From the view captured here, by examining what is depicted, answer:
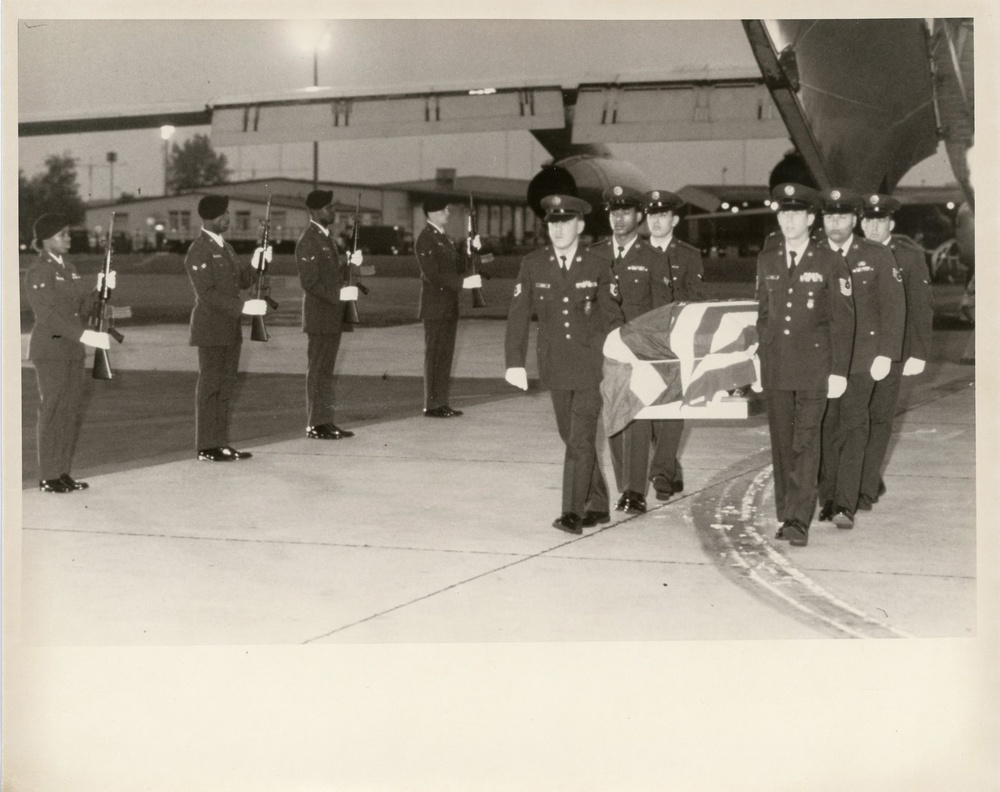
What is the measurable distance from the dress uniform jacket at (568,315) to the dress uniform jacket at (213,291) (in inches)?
116

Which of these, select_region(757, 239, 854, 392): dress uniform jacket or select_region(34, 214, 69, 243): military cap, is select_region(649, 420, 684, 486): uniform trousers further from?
select_region(34, 214, 69, 243): military cap

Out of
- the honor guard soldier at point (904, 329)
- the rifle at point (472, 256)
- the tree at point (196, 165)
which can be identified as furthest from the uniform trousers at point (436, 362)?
the tree at point (196, 165)

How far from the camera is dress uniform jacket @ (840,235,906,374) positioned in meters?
6.98

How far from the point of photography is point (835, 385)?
6.58m

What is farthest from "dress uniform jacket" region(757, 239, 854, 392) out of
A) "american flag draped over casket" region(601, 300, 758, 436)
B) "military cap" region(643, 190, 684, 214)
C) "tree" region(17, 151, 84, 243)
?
"tree" region(17, 151, 84, 243)

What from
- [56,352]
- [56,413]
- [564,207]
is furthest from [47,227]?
[564,207]

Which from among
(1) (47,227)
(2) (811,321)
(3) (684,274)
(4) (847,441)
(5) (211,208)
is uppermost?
(5) (211,208)

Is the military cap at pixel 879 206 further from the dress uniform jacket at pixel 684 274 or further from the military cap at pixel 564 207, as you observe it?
the military cap at pixel 564 207

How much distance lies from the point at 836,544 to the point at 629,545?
1.11m

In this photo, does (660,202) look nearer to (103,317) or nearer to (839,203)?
(839,203)

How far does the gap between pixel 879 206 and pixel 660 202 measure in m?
1.26

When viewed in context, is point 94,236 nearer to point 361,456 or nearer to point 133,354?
point 133,354

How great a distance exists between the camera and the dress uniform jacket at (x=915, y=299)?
745cm
